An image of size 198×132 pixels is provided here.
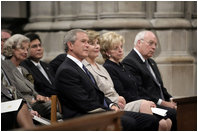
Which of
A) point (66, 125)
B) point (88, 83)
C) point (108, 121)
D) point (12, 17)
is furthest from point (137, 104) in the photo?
point (12, 17)

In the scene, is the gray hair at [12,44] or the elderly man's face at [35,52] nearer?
the gray hair at [12,44]

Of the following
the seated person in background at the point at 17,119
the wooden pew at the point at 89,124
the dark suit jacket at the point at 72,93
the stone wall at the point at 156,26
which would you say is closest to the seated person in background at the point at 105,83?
the dark suit jacket at the point at 72,93

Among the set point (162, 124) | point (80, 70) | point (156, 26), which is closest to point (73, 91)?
point (80, 70)

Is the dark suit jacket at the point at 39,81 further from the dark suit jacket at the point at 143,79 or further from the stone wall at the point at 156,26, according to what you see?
the stone wall at the point at 156,26

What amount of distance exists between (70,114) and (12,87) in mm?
665

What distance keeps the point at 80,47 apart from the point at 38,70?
1.28 m

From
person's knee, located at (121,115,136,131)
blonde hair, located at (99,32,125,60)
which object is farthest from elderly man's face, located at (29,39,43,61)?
person's knee, located at (121,115,136,131)

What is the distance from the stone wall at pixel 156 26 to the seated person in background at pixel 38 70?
86.7 inches

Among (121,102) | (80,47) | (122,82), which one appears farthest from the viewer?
(122,82)

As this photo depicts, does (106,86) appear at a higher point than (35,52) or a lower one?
lower

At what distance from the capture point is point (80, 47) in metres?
5.53

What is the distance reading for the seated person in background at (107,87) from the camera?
5.79 meters

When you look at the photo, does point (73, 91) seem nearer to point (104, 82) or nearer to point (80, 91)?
point (80, 91)

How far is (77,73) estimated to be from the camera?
5277 mm
